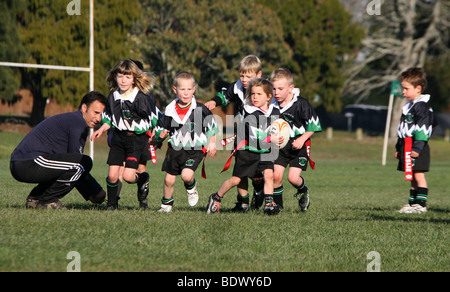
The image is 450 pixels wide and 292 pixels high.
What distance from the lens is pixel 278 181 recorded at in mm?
8141

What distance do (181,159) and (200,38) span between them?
83.6 ft

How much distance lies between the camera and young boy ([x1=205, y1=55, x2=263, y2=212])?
8.01 metres

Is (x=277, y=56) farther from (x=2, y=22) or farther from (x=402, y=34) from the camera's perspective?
(x=2, y=22)

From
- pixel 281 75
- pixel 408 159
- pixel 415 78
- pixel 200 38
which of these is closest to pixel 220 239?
pixel 281 75

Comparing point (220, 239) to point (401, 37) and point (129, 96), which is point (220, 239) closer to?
point (129, 96)

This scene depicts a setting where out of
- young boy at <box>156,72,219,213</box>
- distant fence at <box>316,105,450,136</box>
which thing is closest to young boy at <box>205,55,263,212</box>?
young boy at <box>156,72,219,213</box>

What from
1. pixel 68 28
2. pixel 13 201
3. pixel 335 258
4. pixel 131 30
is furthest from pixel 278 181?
pixel 131 30

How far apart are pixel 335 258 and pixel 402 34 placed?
1450 inches

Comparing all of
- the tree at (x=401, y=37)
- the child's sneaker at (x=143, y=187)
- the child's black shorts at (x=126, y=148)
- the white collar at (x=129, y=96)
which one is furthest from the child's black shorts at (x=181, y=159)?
the tree at (x=401, y=37)

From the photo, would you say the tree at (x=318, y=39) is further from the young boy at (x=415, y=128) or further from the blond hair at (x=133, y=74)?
the blond hair at (x=133, y=74)

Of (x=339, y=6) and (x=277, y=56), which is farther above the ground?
(x=339, y=6)

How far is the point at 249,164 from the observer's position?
7738mm

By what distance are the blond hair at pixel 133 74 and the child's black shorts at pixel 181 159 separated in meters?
0.89
